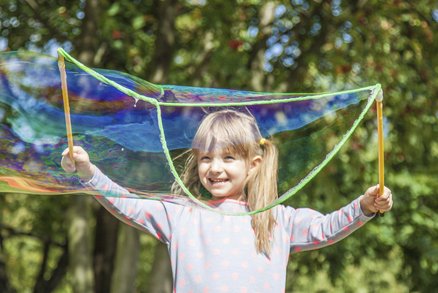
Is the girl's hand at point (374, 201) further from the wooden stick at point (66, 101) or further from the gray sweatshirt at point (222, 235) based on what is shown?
the wooden stick at point (66, 101)

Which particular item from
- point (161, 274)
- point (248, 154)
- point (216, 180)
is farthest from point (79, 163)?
point (161, 274)

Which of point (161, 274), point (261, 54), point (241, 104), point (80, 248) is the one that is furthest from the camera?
point (261, 54)

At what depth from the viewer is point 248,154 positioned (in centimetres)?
306

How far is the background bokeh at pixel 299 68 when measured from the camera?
23.2 feet

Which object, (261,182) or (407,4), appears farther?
(407,4)

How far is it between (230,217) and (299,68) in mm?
4518

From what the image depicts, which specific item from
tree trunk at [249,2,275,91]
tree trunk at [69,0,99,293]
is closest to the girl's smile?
tree trunk at [69,0,99,293]

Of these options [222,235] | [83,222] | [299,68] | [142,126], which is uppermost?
[299,68]

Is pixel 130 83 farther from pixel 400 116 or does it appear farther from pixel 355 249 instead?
pixel 355 249

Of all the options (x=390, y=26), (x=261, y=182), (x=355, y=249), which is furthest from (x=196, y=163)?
(x=355, y=249)

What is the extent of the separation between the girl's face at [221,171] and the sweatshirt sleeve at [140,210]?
0.51 ft

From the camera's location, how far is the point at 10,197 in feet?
33.5

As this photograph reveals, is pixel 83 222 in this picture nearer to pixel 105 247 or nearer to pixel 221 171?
pixel 105 247

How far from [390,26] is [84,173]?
17.0 feet
